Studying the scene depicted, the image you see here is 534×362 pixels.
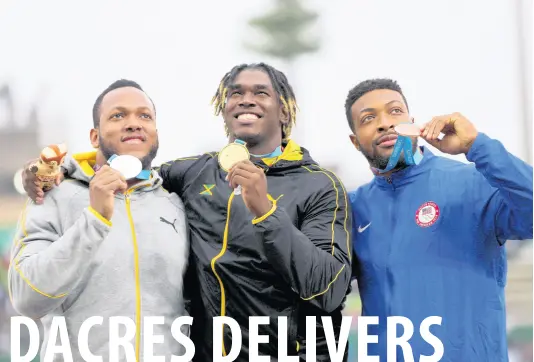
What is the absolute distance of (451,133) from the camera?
256 cm

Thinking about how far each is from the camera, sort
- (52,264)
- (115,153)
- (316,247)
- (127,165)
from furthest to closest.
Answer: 1. (115,153)
2. (127,165)
3. (316,247)
4. (52,264)

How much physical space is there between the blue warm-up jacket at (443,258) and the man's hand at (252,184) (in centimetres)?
66

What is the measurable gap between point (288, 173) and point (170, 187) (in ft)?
1.70

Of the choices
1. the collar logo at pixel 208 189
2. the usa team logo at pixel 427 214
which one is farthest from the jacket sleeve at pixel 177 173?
the usa team logo at pixel 427 214

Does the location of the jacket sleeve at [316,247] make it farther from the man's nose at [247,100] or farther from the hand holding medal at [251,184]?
the man's nose at [247,100]

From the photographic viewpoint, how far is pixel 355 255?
→ 2.84 meters

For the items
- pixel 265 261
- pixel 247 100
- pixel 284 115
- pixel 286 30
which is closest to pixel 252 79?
pixel 247 100

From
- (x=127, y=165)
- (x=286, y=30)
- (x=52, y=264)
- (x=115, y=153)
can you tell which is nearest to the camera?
(x=52, y=264)

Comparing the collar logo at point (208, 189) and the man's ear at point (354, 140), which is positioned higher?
the man's ear at point (354, 140)

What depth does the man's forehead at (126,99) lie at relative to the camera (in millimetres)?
2709

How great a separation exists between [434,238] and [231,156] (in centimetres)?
86

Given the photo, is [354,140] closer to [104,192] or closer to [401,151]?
[401,151]

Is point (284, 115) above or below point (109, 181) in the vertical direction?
above

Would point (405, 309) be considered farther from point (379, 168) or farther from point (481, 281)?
point (379, 168)
